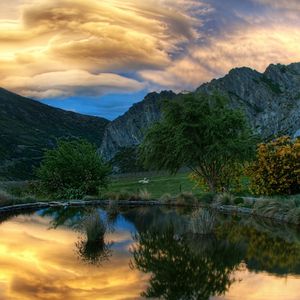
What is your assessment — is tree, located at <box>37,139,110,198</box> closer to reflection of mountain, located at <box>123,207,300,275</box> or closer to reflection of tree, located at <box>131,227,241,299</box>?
reflection of mountain, located at <box>123,207,300,275</box>

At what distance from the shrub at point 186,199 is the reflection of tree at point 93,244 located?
38.7 ft

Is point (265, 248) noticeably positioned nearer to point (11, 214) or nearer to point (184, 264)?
point (184, 264)

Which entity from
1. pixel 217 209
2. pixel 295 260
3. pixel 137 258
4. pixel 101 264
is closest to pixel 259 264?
pixel 295 260

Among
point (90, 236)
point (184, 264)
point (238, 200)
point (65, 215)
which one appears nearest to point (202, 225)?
point (90, 236)

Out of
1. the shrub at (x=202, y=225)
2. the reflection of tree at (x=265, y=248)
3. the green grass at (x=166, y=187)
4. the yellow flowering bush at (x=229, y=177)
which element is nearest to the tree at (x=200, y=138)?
the yellow flowering bush at (x=229, y=177)

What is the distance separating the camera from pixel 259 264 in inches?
545

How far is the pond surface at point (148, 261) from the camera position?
10797mm

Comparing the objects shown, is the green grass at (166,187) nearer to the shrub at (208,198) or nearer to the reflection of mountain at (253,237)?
the shrub at (208,198)

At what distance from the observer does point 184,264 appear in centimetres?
1341

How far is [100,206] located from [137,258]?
1614 cm

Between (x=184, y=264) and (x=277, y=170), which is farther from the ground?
(x=277, y=170)

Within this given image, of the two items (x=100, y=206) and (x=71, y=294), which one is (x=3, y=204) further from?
(x=71, y=294)

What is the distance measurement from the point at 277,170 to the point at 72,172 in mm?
16446

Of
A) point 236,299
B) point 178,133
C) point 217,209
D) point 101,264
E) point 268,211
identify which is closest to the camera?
point 236,299
